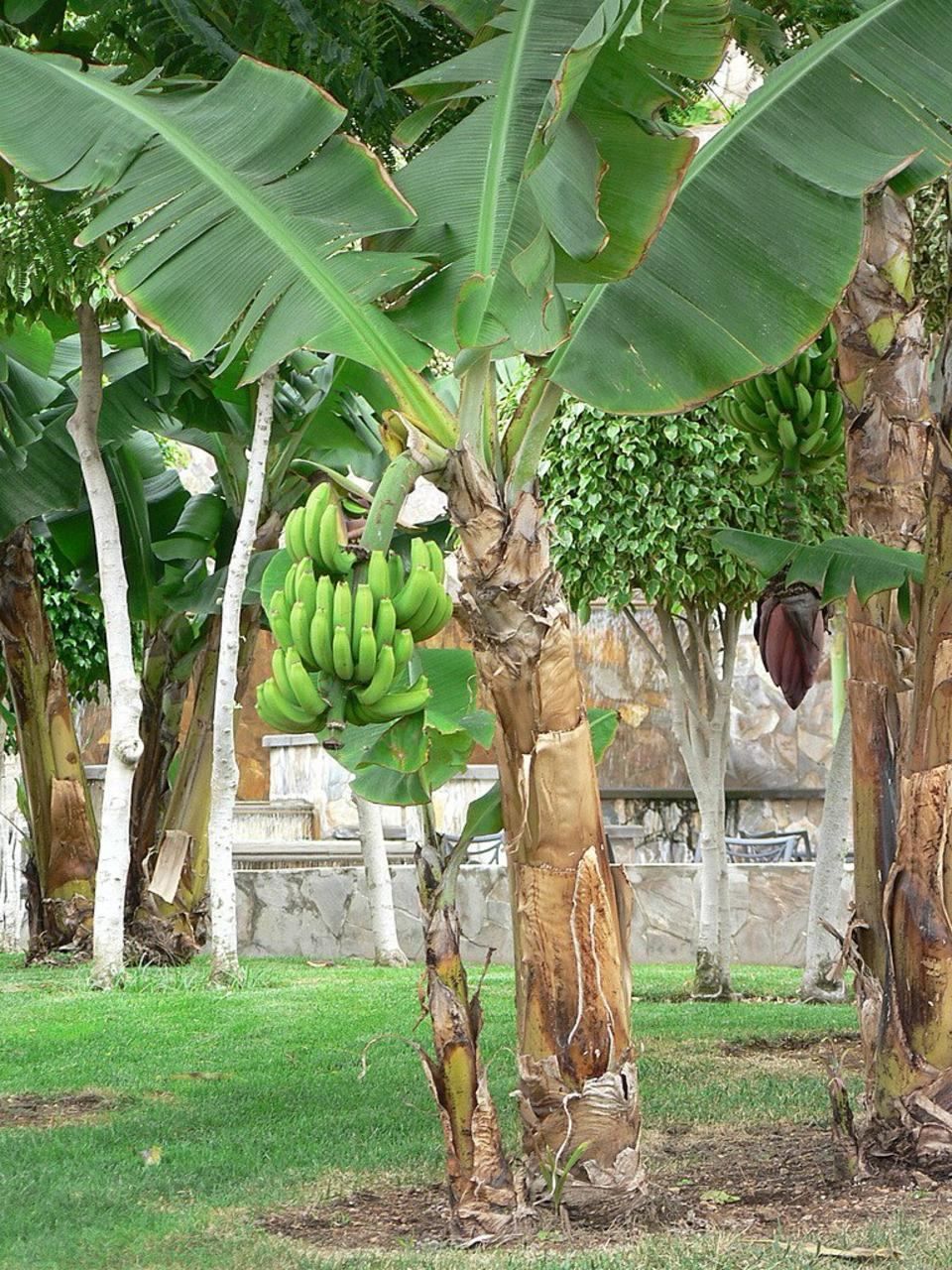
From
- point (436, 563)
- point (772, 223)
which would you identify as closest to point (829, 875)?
point (772, 223)

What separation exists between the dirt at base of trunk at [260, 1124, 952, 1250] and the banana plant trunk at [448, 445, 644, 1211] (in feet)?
0.80

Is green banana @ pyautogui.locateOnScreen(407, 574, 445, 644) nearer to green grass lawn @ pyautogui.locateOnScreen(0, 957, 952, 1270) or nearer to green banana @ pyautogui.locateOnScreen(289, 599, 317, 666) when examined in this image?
green banana @ pyautogui.locateOnScreen(289, 599, 317, 666)

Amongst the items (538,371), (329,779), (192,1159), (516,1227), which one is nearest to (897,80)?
(538,371)

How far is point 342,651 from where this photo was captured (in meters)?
3.58

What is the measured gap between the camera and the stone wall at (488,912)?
12422 millimetres

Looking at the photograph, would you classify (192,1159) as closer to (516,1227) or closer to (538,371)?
(516,1227)

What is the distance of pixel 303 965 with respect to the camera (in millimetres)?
11898

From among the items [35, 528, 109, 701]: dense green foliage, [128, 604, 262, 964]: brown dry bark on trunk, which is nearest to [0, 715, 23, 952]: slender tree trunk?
[35, 528, 109, 701]: dense green foliage

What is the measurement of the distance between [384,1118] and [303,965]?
6269 mm

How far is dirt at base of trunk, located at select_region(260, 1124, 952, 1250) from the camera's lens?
410 cm

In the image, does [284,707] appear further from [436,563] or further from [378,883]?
[378,883]

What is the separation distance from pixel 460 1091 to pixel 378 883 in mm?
7254

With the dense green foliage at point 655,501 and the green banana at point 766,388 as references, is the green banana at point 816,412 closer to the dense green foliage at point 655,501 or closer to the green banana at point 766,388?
the green banana at point 766,388

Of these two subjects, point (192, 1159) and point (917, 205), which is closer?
point (192, 1159)
